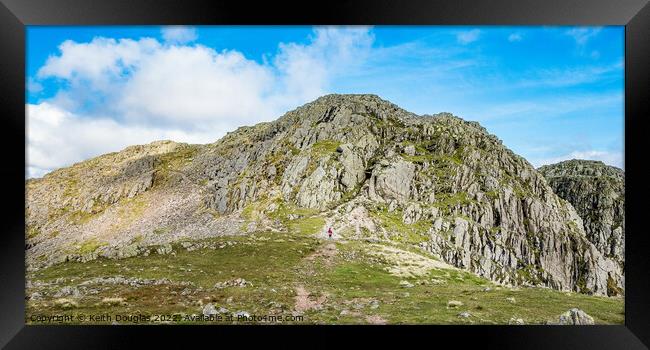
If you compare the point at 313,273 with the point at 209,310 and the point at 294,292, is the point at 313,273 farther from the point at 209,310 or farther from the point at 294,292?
the point at 209,310

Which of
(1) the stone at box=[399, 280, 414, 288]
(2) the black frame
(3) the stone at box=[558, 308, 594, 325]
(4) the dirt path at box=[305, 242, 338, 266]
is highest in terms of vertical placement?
(2) the black frame

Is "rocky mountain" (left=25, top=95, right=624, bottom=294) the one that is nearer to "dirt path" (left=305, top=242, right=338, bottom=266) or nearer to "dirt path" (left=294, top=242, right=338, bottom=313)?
"dirt path" (left=305, top=242, right=338, bottom=266)

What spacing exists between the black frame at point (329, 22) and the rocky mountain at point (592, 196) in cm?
7147

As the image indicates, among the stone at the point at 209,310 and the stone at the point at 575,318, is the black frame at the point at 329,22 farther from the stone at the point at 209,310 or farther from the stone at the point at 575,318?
the stone at the point at 209,310

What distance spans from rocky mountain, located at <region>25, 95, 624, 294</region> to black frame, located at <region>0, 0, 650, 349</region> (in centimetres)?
2982

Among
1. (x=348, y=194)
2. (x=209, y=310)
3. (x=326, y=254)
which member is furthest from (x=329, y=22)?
A: (x=348, y=194)

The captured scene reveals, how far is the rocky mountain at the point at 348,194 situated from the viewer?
54594 mm

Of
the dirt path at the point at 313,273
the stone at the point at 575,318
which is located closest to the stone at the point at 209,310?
the dirt path at the point at 313,273

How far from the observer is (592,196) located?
302ft

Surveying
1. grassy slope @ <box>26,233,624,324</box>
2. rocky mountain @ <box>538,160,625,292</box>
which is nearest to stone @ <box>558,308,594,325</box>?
grassy slope @ <box>26,233,624,324</box>

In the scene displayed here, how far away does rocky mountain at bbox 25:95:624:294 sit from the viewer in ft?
179

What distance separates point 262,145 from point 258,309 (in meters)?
54.8
